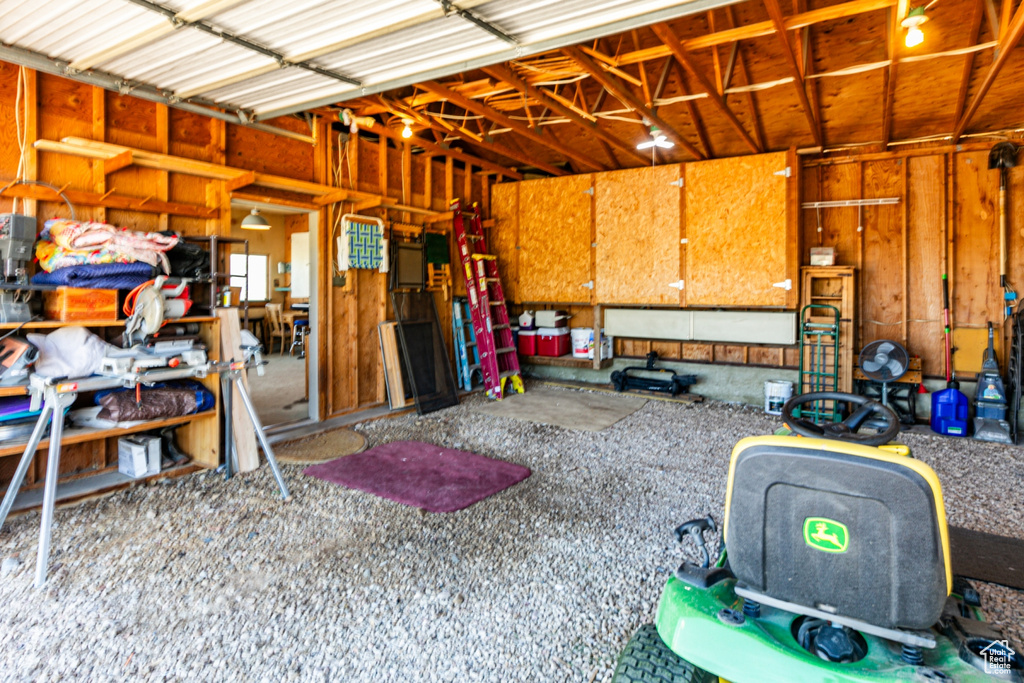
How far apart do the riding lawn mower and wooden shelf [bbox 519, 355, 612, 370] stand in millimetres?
6060

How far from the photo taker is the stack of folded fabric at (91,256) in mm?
3420

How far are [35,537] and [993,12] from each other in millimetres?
7186

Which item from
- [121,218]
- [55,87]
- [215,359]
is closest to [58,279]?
[121,218]

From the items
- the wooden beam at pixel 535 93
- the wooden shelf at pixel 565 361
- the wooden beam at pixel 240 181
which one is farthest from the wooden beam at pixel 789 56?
the wooden beam at pixel 240 181

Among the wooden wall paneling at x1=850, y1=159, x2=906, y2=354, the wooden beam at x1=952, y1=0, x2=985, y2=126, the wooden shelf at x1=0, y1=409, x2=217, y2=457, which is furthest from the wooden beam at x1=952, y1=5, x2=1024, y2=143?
the wooden shelf at x1=0, y1=409, x2=217, y2=457

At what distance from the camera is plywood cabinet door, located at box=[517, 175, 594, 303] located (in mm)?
7492

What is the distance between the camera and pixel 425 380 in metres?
6.48

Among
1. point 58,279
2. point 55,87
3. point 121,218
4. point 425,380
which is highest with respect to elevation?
point 55,87

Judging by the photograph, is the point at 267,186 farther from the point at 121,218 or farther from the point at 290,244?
the point at 290,244

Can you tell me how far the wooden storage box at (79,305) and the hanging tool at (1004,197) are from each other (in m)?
8.13

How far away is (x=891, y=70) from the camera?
457 cm

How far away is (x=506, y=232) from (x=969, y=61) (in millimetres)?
5361

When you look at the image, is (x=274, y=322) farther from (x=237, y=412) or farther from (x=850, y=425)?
(x=850, y=425)

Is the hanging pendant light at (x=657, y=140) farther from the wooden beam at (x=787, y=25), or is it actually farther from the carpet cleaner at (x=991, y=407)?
the carpet cleaner at (x=991, y=407)
